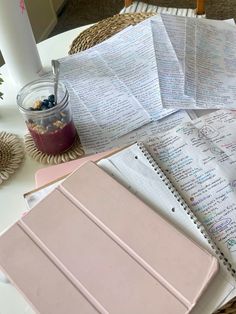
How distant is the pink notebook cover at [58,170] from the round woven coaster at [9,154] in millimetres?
54

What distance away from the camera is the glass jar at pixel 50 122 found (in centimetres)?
61

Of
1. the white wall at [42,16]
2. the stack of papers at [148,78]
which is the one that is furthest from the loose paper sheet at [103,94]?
the white wall at [42,16]

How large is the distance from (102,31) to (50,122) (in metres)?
→ 0.32

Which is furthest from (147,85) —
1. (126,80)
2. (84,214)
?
(84,214)

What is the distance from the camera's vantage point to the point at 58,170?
59cm

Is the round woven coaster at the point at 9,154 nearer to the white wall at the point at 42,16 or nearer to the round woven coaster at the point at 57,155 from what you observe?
the round woven coaster at the point at 57,155

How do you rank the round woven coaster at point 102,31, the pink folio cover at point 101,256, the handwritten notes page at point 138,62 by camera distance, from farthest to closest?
the round woven coaster at point 102,31 → the handwritten notes page at point 138,62 → the pink folio cover at point 101,256

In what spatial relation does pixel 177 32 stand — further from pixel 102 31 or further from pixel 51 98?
pixel 51 98

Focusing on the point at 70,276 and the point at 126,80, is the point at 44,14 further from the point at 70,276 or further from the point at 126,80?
the point at 70,276

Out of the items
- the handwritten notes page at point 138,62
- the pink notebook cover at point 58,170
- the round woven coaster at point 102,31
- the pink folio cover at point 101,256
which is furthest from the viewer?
the round woven coaster at point 102,31

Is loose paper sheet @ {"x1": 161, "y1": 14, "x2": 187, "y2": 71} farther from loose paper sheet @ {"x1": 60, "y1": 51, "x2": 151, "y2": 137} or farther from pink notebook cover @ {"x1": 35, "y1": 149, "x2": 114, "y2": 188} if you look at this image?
pink notebook cover @ {"x1": 35, "y1": 149, "x2": 114, "y2": 188}

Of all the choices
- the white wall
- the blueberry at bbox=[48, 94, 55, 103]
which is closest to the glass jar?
the blueberry at bbox=[48, 94, 55, 103]

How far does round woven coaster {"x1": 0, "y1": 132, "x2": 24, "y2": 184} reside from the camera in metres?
0.63

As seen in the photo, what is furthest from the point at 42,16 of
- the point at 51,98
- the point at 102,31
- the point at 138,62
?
the point at 51,98
